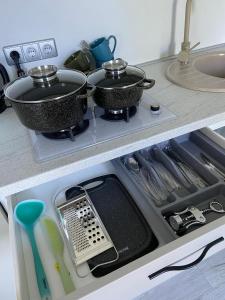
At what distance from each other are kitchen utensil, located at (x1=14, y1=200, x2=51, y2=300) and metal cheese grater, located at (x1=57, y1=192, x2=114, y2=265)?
0.07m

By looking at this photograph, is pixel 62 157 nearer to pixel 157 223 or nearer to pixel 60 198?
pixel 60 198

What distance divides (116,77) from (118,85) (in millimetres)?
40

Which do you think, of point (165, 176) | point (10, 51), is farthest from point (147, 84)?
point (10, 51)

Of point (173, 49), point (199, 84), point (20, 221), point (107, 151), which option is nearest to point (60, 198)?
point (20, 221)

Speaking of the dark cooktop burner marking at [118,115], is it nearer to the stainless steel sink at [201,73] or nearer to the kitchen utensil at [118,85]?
the kitchen utensil at [118,85]

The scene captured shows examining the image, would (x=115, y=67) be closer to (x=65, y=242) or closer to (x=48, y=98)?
(x=48, y=98)

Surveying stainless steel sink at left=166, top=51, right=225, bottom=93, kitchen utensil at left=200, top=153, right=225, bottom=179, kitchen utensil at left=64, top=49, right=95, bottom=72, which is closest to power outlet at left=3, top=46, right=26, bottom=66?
kitchen utensil at left=64, top=49, right=95, bottom=72

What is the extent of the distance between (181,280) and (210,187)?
1.95ft

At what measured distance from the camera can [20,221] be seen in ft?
2.46

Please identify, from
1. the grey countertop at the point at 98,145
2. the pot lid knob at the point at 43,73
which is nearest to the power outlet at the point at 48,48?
the grey countertop at the point at 98,145

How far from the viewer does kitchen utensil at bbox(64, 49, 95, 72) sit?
1.02 m

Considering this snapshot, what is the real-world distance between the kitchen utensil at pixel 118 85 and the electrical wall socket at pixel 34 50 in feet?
1.30

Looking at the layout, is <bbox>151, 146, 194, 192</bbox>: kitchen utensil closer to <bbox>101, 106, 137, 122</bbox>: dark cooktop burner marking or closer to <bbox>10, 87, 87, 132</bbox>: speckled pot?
<bbox>101, 106, 137, 122</bbox>: dark cooktop burner marking

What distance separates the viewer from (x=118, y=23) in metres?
1.11
